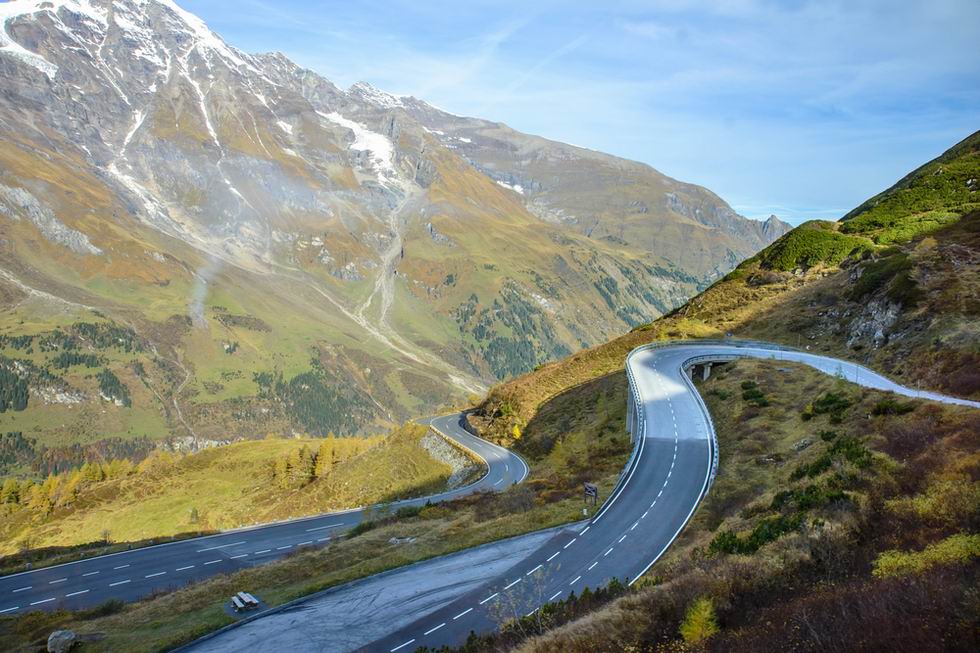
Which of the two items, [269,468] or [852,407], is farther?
[269,468]

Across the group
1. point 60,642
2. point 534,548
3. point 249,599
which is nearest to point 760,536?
point 534,548

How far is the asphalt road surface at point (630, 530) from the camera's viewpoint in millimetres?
24328

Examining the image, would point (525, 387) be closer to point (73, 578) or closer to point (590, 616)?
point (73, 578)

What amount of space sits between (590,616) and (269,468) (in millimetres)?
101754

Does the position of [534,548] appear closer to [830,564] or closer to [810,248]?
[830,564]

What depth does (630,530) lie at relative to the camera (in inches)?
1211

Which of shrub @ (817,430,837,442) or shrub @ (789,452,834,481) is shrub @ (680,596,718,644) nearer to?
shrub @ (789,452,834,481)

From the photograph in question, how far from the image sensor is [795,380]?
4469cm

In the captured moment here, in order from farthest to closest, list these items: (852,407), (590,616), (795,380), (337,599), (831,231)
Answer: (831,231), (795,380), (852,407), (337,599), (590,616)

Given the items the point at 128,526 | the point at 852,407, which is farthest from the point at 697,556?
the point at 128,526

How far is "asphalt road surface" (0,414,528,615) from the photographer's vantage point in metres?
42.1

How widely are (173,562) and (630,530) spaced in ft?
133

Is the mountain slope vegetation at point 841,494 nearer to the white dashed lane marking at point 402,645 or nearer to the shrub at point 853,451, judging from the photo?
the shrub at point 853,451

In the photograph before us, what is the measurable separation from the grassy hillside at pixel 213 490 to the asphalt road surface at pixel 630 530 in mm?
33962
